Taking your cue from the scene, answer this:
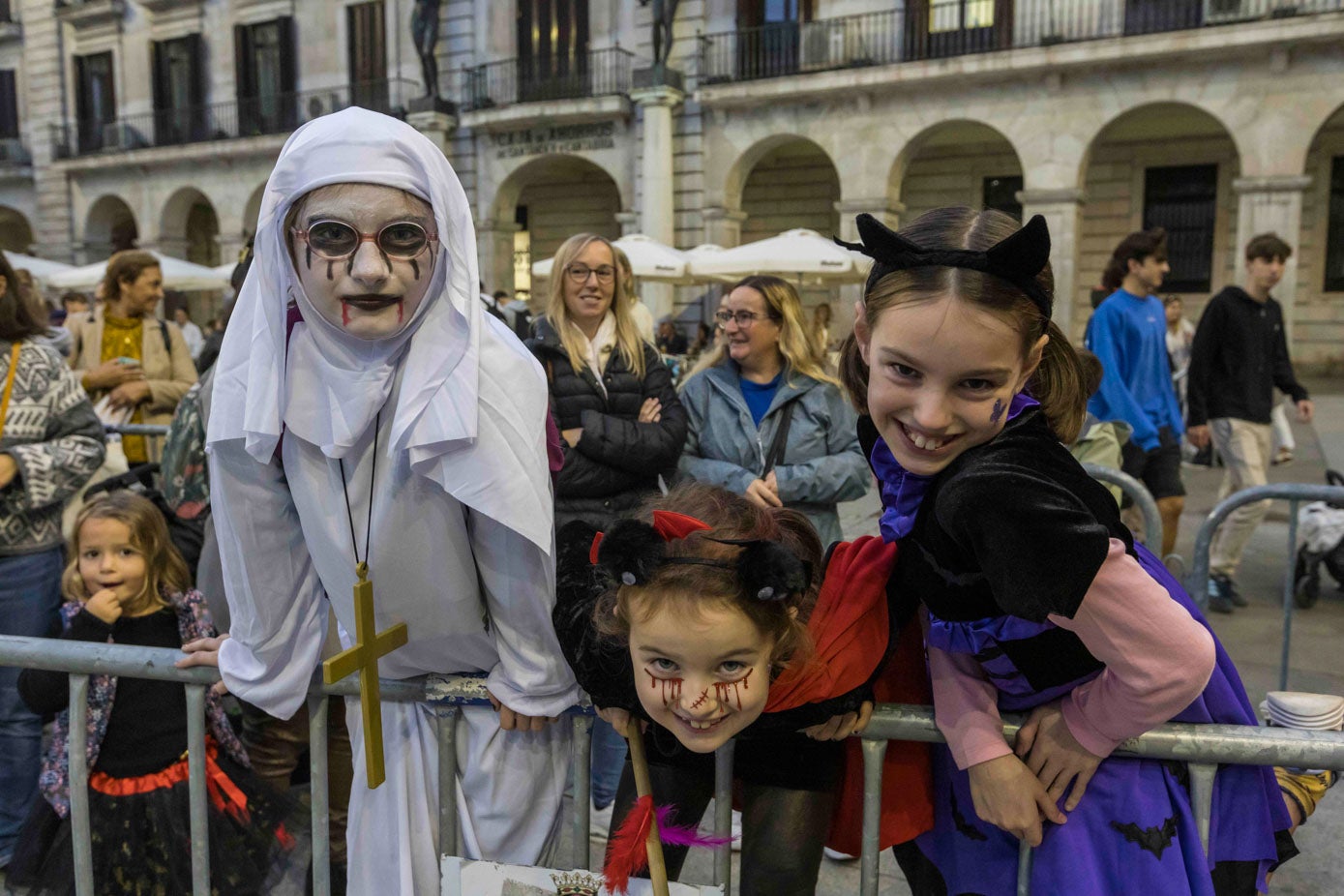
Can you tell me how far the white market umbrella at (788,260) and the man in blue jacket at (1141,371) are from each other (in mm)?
7041

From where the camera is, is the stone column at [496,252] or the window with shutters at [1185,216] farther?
the stone column at [496,252]

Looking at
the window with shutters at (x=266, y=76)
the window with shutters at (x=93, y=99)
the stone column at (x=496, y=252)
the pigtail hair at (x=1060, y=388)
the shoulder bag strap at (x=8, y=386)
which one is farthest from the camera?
the window with shutters at (x=93, y=99)

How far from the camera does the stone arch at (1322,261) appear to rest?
738 inches

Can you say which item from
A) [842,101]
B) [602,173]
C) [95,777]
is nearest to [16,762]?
[95,777]

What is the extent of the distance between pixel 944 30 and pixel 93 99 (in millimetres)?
23335

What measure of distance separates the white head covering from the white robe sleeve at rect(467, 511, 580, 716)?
10 centimetres

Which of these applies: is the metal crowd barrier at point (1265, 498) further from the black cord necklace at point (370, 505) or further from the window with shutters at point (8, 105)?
the window with shutters at point (8, 105)

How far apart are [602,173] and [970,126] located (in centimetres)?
891

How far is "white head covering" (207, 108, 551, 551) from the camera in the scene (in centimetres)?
178

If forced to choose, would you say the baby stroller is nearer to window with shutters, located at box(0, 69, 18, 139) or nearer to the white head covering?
the white head covering

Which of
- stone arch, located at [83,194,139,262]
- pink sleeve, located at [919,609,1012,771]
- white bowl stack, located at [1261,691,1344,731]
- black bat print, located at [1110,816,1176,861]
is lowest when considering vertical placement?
black bat print, located at [1110,816,1176,861]

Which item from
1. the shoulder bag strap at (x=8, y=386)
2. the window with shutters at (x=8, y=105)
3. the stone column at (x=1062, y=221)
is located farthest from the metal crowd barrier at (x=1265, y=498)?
the window with shutters at (x=8, y=105)

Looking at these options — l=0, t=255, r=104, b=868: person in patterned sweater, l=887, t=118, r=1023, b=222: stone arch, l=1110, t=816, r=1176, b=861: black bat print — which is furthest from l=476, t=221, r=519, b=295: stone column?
l=1110, t=816, r=1176, b=861: black bat print

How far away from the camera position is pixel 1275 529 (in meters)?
7.94
